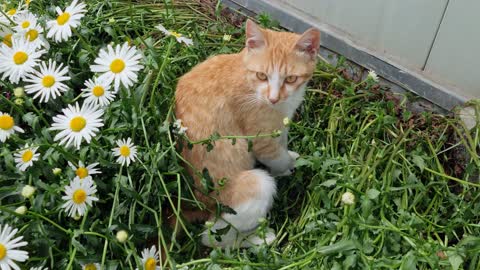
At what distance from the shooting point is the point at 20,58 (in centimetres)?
182

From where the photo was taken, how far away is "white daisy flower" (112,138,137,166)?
1.72 metres

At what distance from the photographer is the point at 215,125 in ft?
6.71

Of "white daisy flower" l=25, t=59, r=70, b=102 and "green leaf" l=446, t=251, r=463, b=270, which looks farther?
"white daisy flower" l=25, t=59, r=70, b=102

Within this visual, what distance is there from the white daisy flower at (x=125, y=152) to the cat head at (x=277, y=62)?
0.65 m

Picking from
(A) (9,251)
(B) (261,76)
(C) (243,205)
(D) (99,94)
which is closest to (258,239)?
(C) (243,205)

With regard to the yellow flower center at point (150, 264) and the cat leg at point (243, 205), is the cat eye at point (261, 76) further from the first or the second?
the yellow flower center at point (150, 264)

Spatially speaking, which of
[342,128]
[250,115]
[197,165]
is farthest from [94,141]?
[342,128]

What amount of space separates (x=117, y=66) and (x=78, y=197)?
1.70 feet

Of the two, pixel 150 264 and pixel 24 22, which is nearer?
pixel 150 264

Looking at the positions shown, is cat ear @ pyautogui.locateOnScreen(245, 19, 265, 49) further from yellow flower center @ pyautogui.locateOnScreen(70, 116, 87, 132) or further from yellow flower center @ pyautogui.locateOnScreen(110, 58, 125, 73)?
yellow flower center @ pyautogui.locateOnScreen(70, 116, 87, 132)

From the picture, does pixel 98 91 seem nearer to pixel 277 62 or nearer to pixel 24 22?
pixel 24 22

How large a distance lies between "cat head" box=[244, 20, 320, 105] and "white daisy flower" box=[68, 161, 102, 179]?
2.63 feet

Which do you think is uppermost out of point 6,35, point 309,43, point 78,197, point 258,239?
point 309,43

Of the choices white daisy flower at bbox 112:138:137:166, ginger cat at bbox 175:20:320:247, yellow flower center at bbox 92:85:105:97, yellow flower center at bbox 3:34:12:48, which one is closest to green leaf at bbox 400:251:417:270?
ginger cat at bbox 175:20:320:247
